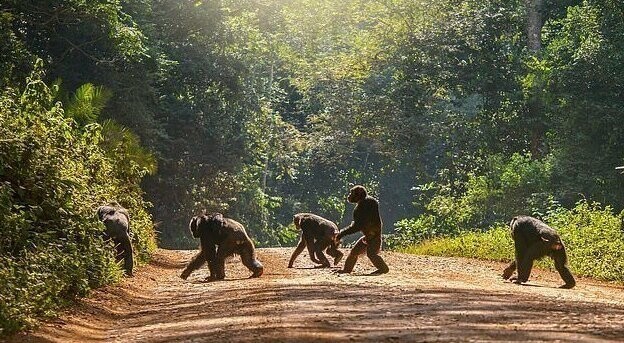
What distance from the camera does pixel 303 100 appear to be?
220 feet

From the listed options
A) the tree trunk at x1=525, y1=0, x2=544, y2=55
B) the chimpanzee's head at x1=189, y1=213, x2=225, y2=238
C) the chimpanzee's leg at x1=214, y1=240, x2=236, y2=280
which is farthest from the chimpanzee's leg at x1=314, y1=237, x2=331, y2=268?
the tree trunk at x1=525, y1=0, x2=544, y2=55

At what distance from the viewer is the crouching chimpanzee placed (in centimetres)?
1847

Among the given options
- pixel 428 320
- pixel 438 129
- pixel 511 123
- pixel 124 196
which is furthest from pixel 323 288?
pixel 438 129

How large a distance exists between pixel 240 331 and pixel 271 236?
48056 mm

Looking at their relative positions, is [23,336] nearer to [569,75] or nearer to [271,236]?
[569,75]

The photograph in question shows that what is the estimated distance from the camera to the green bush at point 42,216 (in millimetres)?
12750

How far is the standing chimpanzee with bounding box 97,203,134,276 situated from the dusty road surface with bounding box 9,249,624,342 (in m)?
0.55

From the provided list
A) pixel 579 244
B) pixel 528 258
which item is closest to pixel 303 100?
pixel 579 244

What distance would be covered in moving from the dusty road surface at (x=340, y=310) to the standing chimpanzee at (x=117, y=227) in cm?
55

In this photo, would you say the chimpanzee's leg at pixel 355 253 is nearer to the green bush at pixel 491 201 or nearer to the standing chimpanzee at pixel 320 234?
the standing chimpanzee at pixel 320 234

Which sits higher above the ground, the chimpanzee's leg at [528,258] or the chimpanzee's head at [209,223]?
the chimpanzee's head at [209,223]

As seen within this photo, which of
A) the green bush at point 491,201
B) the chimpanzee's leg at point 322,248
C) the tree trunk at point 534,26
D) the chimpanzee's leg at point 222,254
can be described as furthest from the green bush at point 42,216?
the tree trunk at point 534,26

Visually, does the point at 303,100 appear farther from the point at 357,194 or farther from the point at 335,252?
the point at 357,194

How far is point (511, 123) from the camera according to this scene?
137 ft
